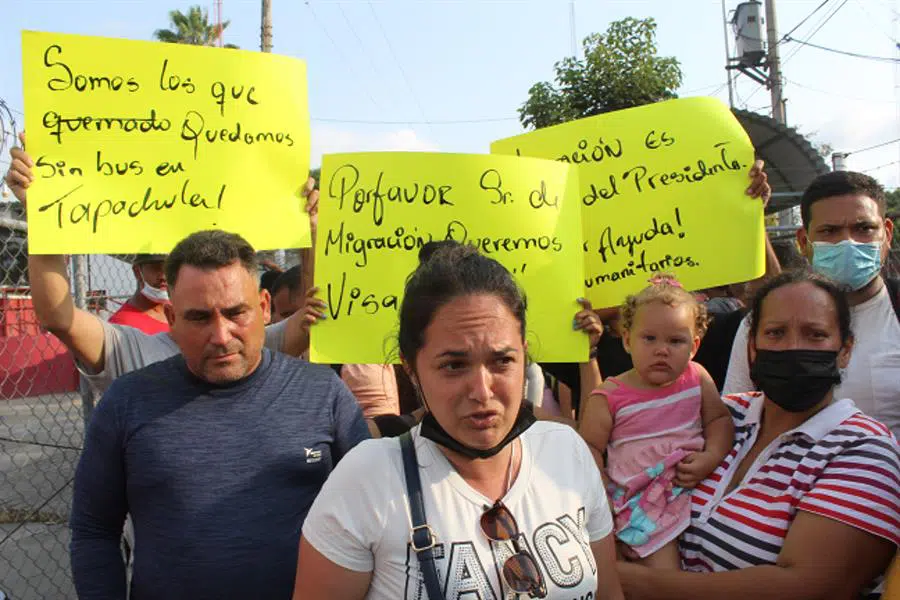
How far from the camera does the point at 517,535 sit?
1512 millimetres

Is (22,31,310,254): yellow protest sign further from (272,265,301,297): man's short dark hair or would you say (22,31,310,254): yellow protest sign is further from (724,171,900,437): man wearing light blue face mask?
(724,171,900,437): man wearing light blue face mask

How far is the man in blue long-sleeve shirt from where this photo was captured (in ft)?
6.53

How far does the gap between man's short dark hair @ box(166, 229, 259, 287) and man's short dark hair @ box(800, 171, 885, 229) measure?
205cm

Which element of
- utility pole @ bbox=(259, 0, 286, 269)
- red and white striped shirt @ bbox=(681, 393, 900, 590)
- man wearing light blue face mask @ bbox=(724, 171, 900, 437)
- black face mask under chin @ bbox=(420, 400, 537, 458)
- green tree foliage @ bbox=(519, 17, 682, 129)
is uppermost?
utility pole @ bbox=(259, 0, 286, 269)

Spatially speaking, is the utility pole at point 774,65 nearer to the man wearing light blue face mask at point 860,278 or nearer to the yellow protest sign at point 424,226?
the man wearing light blue face mask at point 860,278

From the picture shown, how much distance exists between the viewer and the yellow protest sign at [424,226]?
2.69 m

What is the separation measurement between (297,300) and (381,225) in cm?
138

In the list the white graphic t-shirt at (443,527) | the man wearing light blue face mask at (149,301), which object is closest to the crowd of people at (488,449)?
the white graphic t-shirt at (443,527)

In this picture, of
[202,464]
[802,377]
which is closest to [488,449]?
[202,464]

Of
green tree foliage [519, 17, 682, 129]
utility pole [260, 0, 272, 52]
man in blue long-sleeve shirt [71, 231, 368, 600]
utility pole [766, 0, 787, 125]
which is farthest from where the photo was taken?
utility pole [766, 0, 787, 125]

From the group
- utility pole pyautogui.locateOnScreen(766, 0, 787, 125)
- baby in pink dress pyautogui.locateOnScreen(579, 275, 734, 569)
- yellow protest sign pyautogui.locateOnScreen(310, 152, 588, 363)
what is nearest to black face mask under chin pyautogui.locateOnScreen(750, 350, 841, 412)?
baby in pink dress pyautogui.locateOnScreen(579, 275, 734, 569)

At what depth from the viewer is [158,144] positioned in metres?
2.62

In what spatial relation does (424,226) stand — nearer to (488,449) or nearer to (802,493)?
(488,449)

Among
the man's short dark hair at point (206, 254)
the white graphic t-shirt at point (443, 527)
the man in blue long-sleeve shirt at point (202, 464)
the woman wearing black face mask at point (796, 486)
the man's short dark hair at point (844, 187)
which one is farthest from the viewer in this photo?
the man's short dark hair at point (844, 187)
